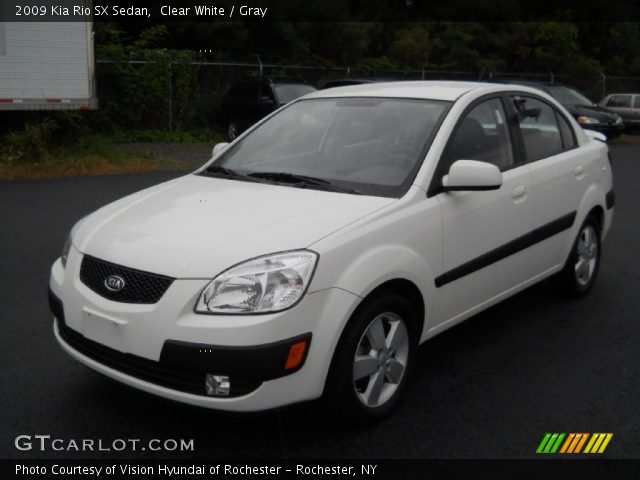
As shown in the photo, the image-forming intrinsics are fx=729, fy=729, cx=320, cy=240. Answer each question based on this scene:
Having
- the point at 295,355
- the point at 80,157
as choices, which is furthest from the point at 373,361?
the point at 80,157

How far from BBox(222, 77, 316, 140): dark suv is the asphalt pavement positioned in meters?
Result: 12.0

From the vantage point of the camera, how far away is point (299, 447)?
3344 mm

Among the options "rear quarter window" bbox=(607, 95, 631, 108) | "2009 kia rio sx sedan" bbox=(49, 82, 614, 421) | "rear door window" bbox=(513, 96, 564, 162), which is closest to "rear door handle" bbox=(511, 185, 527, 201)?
"2009 kia rio sx sedan" bbox=(49, 82, 614, 421)

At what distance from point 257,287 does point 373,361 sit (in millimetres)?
756

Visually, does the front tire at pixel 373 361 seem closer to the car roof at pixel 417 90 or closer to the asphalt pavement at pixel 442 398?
the asphalt pavement at pixel 442 398

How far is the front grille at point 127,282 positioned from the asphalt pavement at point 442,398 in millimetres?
488

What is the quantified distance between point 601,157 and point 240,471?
3.85 metres

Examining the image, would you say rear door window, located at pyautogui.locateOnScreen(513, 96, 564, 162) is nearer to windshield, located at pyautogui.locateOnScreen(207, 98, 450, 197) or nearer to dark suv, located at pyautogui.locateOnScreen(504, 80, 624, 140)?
windshield, located at pyautogui.locateOnScreen(207, 98, 450, 197)

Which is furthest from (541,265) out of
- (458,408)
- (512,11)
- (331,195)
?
(512,11)

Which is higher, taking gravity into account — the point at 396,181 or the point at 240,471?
the point at 396,181

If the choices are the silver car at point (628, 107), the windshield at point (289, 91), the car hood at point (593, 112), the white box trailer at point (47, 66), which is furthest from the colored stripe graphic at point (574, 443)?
the silver car at point (628, 107)

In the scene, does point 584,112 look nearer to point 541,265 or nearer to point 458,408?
point 541,265

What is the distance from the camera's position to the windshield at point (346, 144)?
13.0 feet

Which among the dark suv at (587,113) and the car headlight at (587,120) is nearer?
the car headlight at (587,120)
